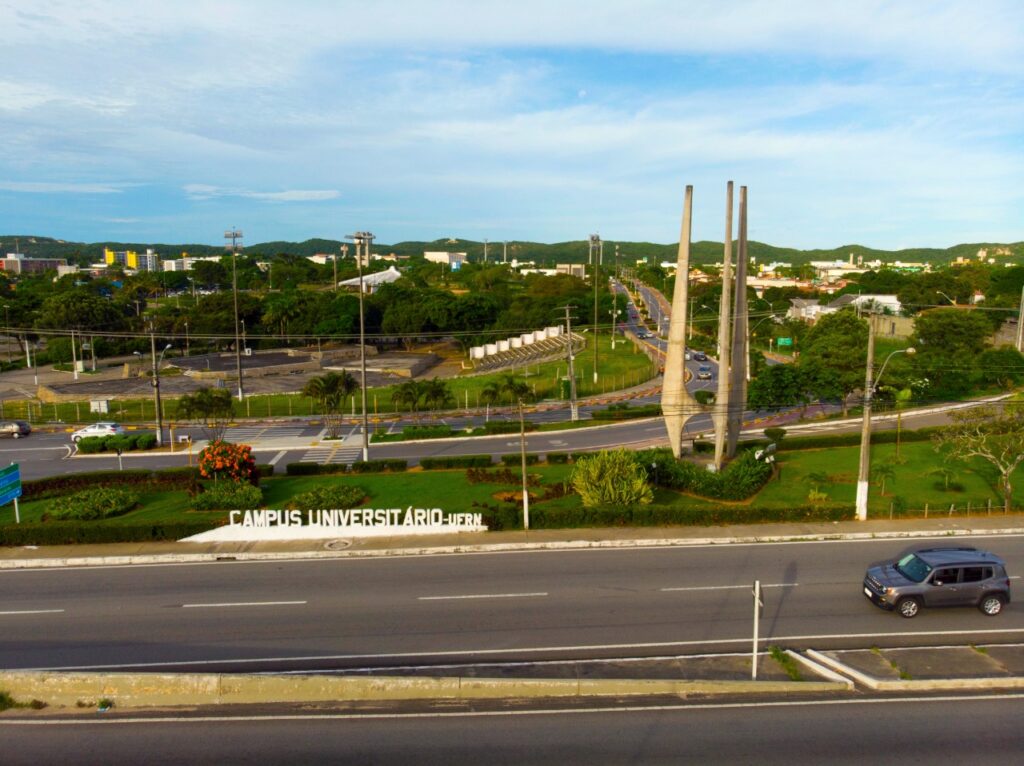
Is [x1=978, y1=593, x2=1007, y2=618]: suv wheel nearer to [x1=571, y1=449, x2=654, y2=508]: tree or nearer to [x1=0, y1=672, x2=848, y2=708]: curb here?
[x1=0, y1=672, x2=848, y2=708]: curb

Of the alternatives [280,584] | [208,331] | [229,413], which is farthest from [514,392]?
[208,331]

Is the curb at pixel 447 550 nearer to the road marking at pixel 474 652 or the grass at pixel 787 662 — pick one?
the road marking at pixel 474 652

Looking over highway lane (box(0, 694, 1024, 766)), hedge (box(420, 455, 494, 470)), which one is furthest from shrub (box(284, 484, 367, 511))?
highway lane (box(0, 694, 1024, 766))

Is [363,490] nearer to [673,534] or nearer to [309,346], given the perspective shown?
[673,534]

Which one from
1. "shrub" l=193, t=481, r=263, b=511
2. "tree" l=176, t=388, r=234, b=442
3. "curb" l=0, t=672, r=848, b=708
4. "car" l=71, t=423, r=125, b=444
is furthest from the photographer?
"car" l=71, t=423, r=125, b=444

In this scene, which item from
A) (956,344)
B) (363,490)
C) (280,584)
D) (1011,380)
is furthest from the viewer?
(956,344)

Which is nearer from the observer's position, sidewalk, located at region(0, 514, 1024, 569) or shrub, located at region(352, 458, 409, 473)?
sidewalk, located at region(0, 514, 1024, 569)
